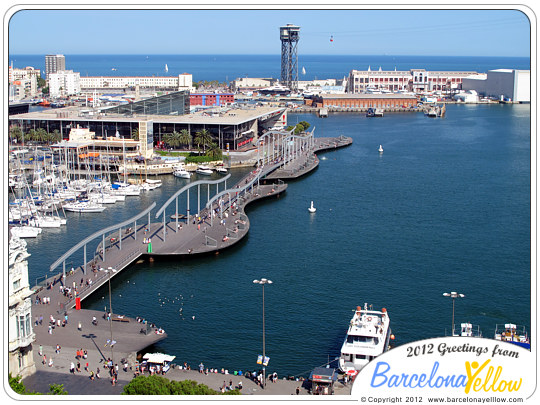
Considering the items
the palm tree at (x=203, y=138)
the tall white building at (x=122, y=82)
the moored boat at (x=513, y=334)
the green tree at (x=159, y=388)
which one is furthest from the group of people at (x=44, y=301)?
→ the tall white building at (x=122, y=82)

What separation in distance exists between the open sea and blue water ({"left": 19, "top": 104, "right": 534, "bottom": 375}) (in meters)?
0.05

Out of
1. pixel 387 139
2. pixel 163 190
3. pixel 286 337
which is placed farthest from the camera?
pixel 387 139

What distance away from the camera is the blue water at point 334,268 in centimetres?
1773

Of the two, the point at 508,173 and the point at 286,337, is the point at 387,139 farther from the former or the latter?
the point at 286,337

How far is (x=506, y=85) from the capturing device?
84.5 metres

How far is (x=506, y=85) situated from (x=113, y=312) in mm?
74548

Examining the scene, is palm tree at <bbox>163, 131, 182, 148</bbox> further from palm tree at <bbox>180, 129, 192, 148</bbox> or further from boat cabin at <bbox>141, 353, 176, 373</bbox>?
boat cabin at <bbox>141, 353, 176, 373</bbox>

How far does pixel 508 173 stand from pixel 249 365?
27.8 m

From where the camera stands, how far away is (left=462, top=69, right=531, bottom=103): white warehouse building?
8156cm

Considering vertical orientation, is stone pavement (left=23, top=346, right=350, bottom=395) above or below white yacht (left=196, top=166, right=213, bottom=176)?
below

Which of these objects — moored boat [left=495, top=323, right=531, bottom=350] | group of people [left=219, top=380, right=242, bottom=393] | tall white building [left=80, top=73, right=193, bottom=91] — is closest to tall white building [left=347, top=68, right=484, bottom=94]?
tall white building [left=80, top=73, right=193, bottom=91]

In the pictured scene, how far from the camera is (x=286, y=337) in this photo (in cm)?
1741
